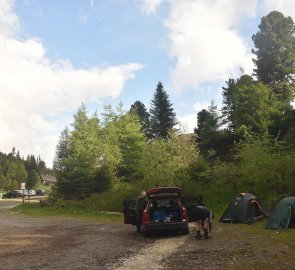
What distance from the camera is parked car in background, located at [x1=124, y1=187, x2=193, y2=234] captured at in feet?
48.8

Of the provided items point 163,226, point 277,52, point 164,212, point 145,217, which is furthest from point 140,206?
point 277,52

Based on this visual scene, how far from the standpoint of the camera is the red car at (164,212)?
48.8ft

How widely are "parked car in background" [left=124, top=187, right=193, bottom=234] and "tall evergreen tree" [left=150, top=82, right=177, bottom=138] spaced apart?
4645 cm

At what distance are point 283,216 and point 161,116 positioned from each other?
48034 mm

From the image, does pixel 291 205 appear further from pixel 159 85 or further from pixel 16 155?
pixel 16 155

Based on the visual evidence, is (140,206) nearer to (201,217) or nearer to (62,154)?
(201,217)

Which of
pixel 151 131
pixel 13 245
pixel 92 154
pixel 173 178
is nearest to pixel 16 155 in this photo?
pixel 151 131

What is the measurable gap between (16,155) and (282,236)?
16851 cm

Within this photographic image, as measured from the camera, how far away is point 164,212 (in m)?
15.5

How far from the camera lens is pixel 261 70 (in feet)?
159

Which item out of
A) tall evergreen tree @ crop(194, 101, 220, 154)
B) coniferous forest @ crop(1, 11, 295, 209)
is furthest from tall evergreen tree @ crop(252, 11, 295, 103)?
tall evergreen tree @ crop(194, 101, 220, 154)

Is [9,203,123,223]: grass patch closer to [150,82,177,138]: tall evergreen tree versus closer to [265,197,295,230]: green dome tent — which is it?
[265,197,295,230]: green dome tent

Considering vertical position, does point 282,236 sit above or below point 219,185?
below

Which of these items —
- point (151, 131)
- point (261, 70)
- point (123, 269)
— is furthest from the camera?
point (151, 131)
